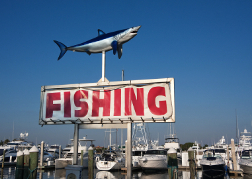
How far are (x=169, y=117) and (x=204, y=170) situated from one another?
10.9 metres

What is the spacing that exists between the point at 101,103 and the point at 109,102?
0.39 meters

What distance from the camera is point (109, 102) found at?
11.5 meters

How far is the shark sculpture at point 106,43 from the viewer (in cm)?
1146

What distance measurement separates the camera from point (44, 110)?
39.5 ft

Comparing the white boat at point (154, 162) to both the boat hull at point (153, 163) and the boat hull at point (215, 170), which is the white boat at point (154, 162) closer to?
the boat hull at point (153, 163)

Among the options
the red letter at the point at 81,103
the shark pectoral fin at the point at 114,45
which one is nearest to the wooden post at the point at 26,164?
the red letter at the point at 81,103

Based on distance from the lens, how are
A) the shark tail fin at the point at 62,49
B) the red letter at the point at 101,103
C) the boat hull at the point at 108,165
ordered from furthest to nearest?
the boat hull at the point at 108,165 → the shark tail fin at the point at 62,49 → the red letter at the point at 101,103

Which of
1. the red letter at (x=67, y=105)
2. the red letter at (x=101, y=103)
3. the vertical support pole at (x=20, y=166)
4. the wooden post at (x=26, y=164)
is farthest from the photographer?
the red letter at (x=67, y=105)

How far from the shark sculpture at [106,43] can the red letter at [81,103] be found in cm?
193

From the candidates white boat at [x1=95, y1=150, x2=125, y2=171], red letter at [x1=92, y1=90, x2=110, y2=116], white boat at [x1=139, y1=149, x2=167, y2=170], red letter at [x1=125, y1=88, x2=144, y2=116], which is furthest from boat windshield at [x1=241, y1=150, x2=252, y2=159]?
red letter at [x1=92, y1=90, x2=110, y2=116]

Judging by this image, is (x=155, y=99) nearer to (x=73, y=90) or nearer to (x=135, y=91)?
(x=135, y=91)

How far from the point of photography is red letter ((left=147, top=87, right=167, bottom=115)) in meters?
10.7

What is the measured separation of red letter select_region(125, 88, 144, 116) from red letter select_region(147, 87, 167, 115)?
1.16 feet

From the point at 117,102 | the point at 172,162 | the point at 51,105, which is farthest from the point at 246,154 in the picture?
the point at 51,105
